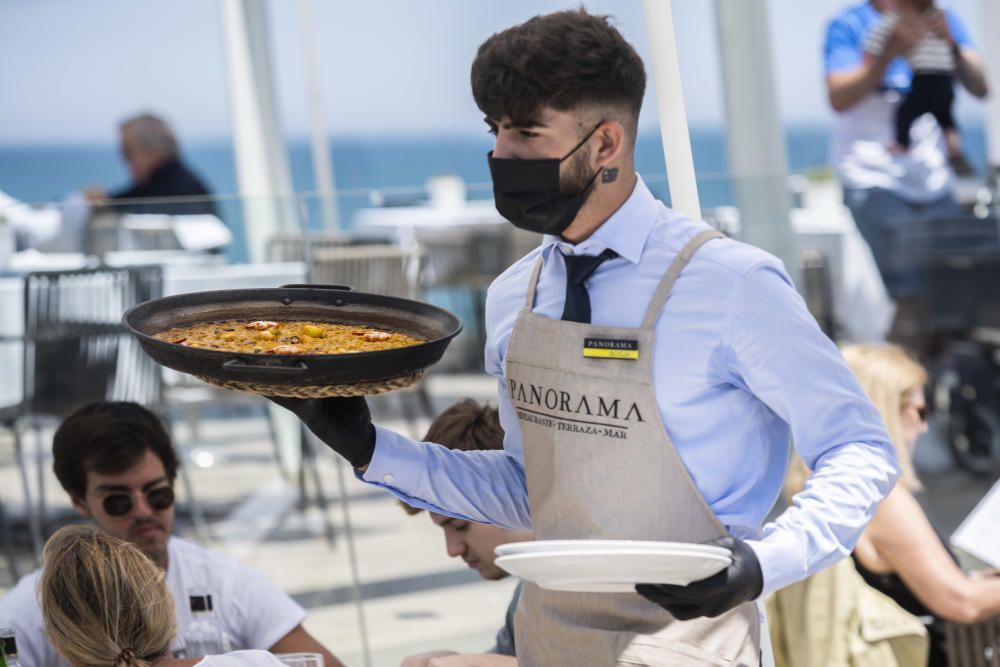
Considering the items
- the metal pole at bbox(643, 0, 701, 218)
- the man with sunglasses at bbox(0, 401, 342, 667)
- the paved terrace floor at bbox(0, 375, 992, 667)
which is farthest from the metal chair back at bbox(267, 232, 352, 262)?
the metal pole at bbox(643, 0, 701, 218)

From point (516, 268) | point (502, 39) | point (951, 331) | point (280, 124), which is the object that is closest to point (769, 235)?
point (951, 331)

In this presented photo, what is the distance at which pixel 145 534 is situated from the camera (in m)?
2.56

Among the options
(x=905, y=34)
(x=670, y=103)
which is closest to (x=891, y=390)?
(x=670, y=103)

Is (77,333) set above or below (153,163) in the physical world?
below

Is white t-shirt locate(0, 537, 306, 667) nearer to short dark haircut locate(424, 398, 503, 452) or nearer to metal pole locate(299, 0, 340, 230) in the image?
short dark haircut locate(424, 398, 503, 452)

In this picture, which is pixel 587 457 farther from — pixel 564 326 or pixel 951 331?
pixel 951 331

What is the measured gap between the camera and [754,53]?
4.27m

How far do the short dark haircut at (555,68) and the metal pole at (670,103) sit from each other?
18.7 inches

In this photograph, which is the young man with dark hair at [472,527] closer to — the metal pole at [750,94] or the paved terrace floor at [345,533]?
the paved terrace floor at [345,533]

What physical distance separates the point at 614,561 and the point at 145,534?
145cm

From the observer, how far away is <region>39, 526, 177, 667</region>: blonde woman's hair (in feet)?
6.22

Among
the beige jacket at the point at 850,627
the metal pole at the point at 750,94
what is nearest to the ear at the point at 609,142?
the beige jacket at the point at 850,627

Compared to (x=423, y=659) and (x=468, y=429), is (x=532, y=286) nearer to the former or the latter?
(x=468, y=429)

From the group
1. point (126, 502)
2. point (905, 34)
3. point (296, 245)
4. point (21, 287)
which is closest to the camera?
point (126, 502)
